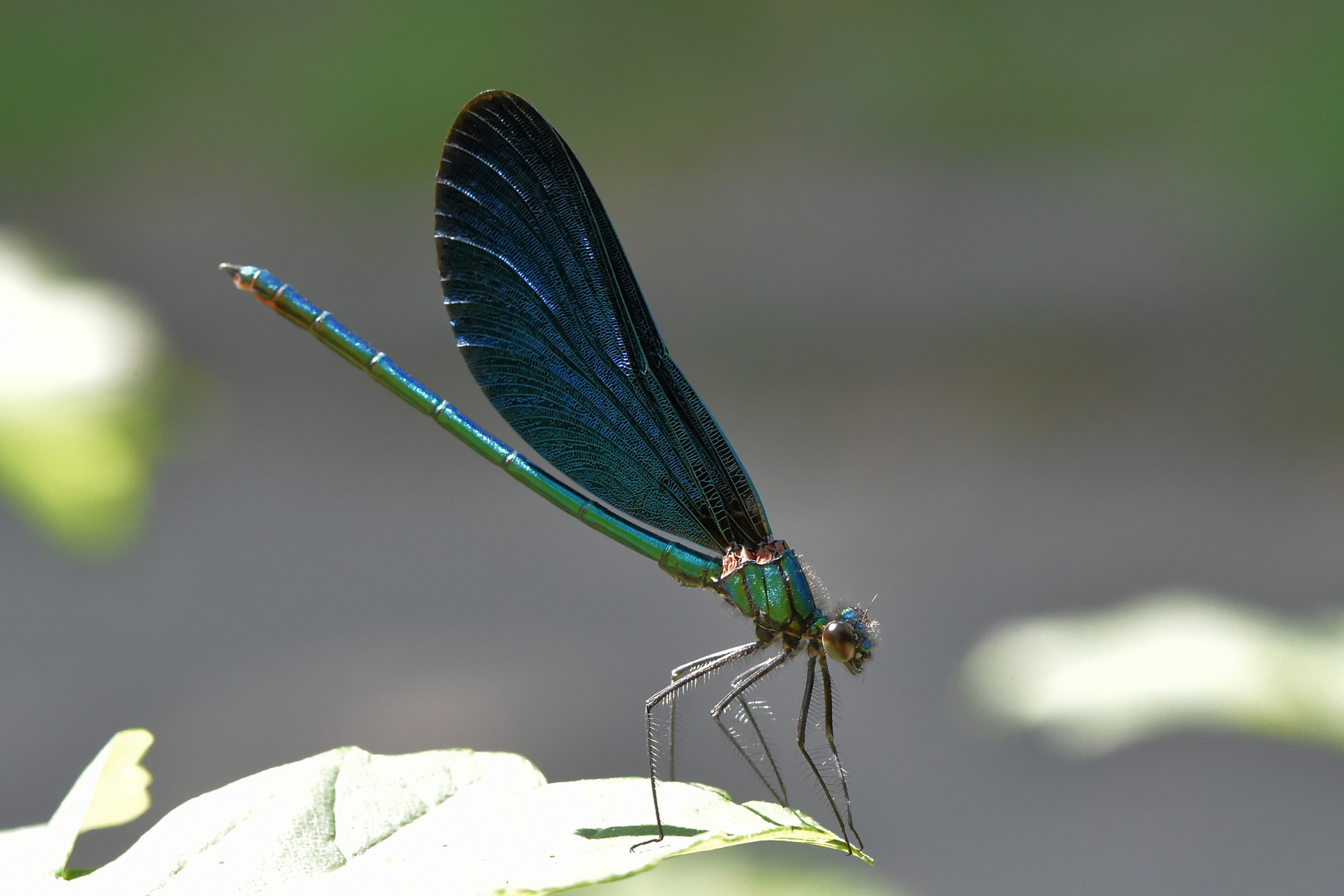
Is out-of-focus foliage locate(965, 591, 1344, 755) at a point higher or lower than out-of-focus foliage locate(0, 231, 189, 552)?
lower

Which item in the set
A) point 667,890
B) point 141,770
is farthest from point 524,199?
point 667,890

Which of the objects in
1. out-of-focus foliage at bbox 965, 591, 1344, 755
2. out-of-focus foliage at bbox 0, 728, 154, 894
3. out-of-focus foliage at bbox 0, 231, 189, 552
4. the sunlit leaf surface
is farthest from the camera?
out-of-focus foliage at bbox 965, 591, 1344, 755

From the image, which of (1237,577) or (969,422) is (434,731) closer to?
(969,422)

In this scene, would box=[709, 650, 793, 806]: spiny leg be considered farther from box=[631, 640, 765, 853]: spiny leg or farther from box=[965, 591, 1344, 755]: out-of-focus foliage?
box=[965, 591, 1344, 755]: out-of-focus foliage

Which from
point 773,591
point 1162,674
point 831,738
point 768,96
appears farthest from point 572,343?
point 768,96

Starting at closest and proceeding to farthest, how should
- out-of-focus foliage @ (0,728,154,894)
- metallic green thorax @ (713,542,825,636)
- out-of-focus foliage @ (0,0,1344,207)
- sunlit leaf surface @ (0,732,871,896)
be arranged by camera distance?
sunlit leaf surface @ (0,732,871,896)
out-of-focus foliage @ (0,728,154,894)
metallic green thorax @ (713,542,825,636)
out-of-focus foliage @ (0,0,1344,207)

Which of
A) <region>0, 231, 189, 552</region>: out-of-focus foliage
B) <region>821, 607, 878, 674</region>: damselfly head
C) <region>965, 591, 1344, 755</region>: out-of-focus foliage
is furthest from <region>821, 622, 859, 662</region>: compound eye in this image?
<region>0, 231, 189, 552</region>: out-of-focus foliage

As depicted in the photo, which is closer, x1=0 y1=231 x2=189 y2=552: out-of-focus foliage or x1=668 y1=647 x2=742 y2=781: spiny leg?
x1=668 y1=647 x2=742 y2=781: spiny leg
